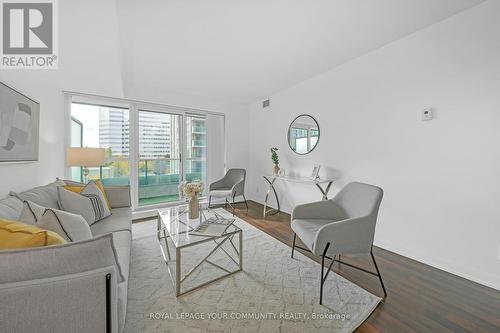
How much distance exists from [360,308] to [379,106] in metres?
2.25

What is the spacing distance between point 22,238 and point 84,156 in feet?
7.29

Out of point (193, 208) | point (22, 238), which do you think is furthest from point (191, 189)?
point (22, 238)

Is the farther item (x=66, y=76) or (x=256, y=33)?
(x=66, y=76)

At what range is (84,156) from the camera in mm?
2686

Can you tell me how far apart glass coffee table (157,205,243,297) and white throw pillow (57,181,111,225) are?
614 mm

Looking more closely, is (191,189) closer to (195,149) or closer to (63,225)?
(63,225)

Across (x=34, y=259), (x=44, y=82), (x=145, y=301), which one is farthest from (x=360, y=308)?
(x=44, y=82)

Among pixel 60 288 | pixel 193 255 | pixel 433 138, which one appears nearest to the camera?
pixel 60 288

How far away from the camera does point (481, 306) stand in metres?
1.56

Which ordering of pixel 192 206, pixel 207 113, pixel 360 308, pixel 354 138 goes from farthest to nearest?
pixel 207 113
pixel 354 138
pixel 192 206
pixel 360 308

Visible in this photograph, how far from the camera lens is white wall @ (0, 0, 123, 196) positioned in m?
1.70

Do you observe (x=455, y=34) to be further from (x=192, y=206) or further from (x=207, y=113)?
(x=207, y=113)

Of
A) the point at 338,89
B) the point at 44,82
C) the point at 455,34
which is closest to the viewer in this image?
the point at 455,34

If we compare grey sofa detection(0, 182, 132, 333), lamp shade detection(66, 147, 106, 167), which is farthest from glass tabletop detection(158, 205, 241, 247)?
lamp shade detection(66, 147, 106, 167)
